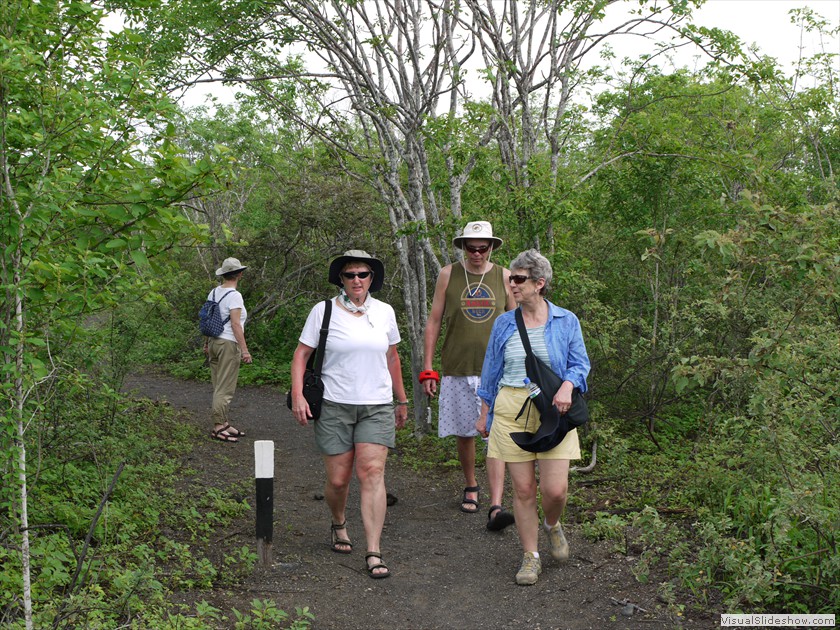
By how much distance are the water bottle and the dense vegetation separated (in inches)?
31.9

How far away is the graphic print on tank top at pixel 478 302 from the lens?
6.27m

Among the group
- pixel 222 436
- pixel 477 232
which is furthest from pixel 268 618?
pixel 222 436

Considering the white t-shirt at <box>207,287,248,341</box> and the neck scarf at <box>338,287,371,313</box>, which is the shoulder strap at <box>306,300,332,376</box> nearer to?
the neck scarf at <box>338,287,371,313</box>

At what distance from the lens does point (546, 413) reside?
4.80 meters

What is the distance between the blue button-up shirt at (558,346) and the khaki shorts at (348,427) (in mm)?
754

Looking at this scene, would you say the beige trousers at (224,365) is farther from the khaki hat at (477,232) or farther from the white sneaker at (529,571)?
the white sneaker at (529,571)

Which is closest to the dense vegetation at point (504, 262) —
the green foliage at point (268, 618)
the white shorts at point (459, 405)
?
the green foliage at point (268, 618)

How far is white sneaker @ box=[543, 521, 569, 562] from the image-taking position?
5.19 metres

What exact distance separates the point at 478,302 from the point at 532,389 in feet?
4.96

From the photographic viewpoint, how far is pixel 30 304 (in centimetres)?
396

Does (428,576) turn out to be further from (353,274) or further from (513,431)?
(353,274)

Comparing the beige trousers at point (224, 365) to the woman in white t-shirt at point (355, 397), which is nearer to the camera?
the woman in white t-shirt at point (355, 397)

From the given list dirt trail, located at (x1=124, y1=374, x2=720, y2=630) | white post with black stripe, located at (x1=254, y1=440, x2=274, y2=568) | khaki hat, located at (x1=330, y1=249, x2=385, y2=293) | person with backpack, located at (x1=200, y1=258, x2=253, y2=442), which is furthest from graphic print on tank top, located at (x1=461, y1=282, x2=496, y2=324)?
person with backpack, located at (x1=200, y1=258, x2=253, y2=442)

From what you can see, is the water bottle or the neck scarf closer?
the water bottle
